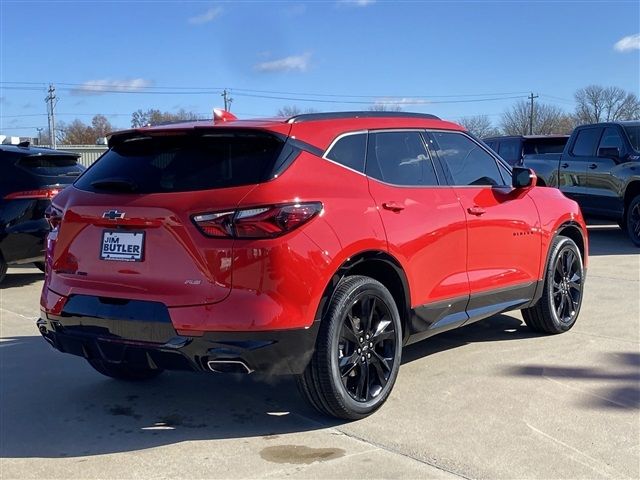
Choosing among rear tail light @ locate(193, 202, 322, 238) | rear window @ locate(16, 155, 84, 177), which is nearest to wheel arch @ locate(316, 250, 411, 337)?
rear tail light @ locate(193, 202, 322, 238)

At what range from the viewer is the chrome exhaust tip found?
3.67 metres

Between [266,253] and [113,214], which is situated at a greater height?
[113,214]

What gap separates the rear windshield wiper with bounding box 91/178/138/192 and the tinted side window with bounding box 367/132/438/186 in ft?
4.78

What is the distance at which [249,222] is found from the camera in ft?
11.9

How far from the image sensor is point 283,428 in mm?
4117

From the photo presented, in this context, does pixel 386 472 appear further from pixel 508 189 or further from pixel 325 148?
pixel 508 189

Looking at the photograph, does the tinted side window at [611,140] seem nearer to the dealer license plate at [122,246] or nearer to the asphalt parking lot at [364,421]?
the asphalt parking lot at [364,421]

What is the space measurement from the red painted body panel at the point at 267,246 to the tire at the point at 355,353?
0.21 metres

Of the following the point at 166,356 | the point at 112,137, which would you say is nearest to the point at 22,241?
the point at 112,137

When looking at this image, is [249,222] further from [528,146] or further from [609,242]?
[528,146]

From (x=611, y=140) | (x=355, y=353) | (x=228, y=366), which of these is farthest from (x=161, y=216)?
(x=611, y=140)

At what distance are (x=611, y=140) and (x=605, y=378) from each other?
847cm

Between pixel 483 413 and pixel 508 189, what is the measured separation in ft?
6.81

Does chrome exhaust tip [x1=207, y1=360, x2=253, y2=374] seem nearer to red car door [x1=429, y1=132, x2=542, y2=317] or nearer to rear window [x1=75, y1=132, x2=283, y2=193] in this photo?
rear window [x1=75, y1=132, x2=283, y2=193]
